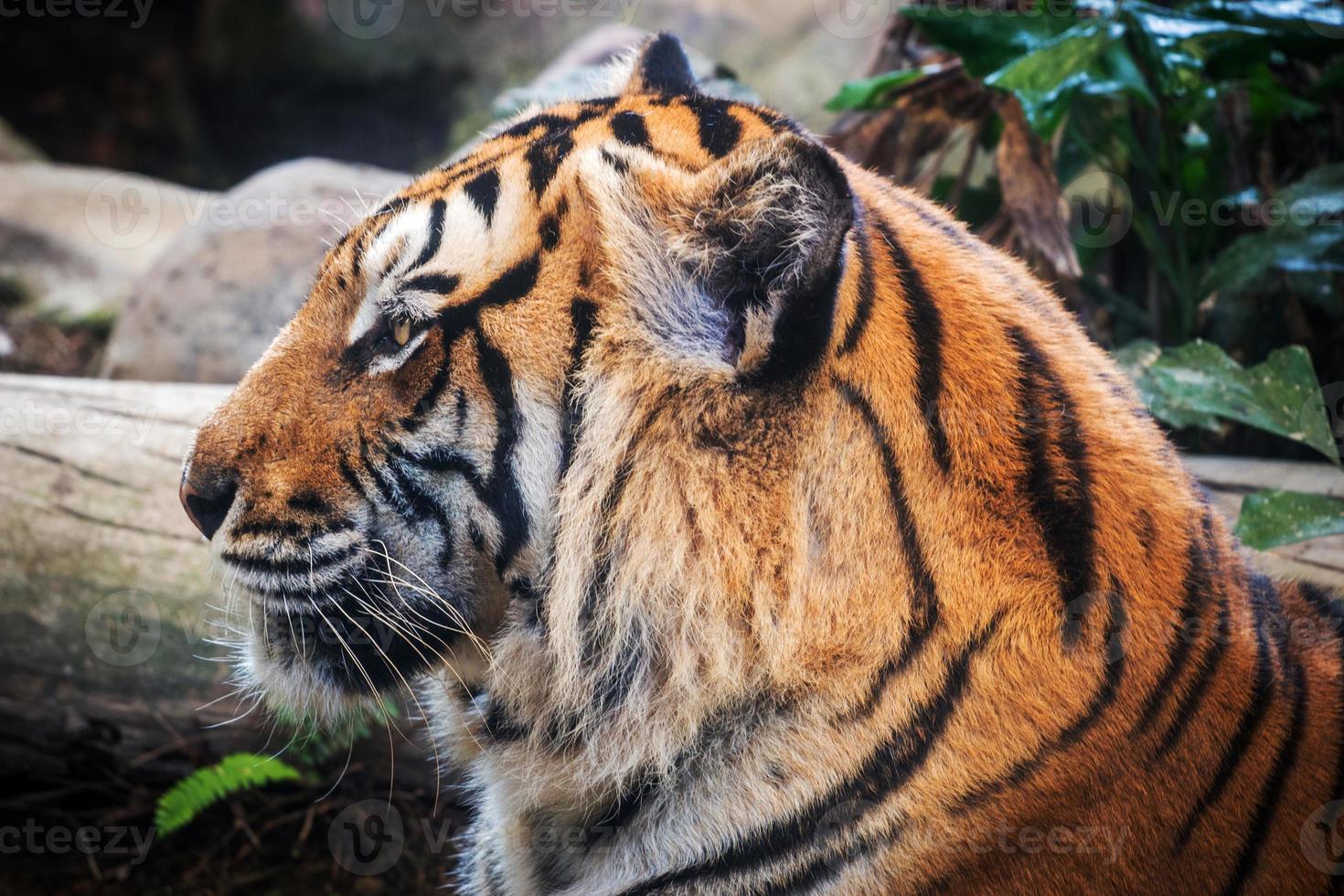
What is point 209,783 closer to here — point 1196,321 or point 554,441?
point 554,441

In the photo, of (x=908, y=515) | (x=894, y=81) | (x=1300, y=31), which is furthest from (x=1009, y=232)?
(x=908, y=515)

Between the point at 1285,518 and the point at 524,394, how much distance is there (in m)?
1.86

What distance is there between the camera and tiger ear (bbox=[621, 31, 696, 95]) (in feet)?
7.13

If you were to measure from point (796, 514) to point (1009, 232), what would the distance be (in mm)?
2613

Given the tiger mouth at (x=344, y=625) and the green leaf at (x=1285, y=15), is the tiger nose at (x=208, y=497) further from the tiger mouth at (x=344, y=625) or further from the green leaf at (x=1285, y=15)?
the green leaf at (x=1285, y=15)

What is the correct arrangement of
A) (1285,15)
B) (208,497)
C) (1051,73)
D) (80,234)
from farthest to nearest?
1. (80,234)
2. (1285,15)
3. (1051,73)
4. (208,497)

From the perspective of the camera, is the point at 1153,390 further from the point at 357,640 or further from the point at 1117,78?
the point at 357,640

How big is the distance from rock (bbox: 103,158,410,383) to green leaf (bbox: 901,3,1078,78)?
8.54 ft

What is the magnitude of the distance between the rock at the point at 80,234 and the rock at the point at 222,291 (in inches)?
53.9

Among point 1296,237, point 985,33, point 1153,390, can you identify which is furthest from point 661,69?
point 1296,237

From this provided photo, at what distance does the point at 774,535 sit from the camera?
1.57 metres

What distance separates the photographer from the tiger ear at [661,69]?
7.13 ft

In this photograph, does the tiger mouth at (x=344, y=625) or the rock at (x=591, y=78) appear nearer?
the tiger mouth at (x=344, y=625)

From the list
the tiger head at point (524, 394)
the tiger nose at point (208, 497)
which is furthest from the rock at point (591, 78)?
the tiger nose at point (208, 497)
